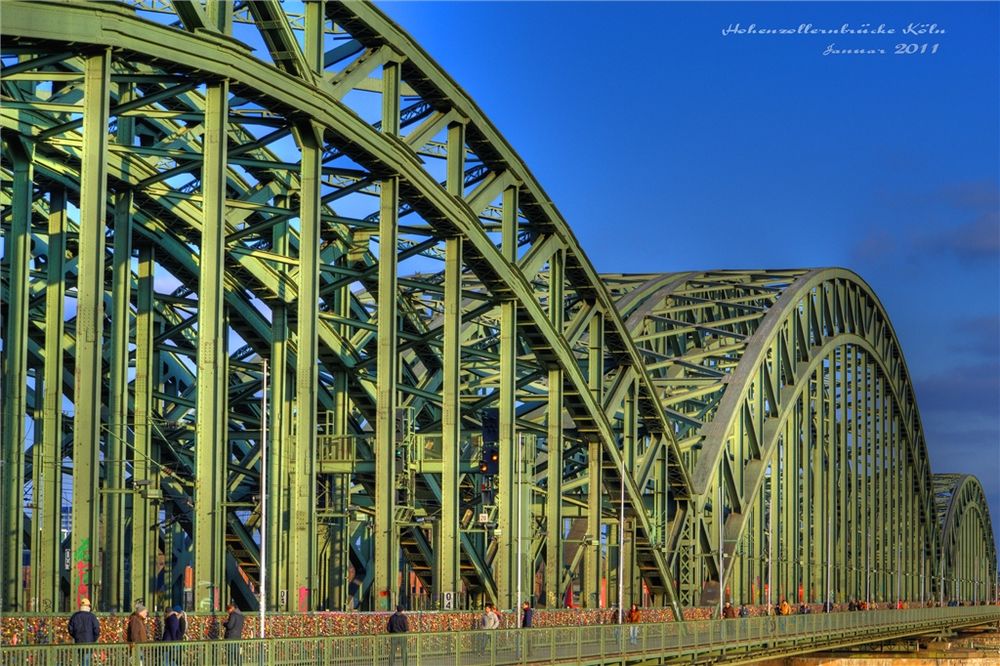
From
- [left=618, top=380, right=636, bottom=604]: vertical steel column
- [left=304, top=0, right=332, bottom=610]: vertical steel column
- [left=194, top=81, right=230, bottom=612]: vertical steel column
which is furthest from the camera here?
[left=618, top=380, right=636, bottom=604]: vertical steel column

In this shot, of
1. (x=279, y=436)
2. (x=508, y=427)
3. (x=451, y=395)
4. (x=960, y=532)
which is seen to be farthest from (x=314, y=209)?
(x=960, y=532)

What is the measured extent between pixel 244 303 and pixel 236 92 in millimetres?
13313

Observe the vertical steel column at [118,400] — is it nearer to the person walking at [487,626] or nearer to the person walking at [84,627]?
the person walking at [487,626]

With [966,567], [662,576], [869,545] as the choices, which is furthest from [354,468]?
[966,567]

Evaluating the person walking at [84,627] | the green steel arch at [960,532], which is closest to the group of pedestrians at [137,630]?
the person walking at [84,627]

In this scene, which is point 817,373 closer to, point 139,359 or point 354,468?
point 354,468

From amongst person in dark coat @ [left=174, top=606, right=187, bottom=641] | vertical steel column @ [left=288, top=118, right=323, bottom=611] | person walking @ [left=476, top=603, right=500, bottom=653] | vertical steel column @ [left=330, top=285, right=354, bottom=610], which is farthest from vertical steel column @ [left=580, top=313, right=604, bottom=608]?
person in dark coat @ [left=174, top=606, right=187, bottom=641]

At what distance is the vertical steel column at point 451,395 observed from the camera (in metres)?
49.8

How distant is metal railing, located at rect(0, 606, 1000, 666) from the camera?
30.1m

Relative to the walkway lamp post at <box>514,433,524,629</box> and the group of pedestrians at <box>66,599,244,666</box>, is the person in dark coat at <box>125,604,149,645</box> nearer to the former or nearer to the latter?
the group of pedestrians at <box>66,599,244,666</box>

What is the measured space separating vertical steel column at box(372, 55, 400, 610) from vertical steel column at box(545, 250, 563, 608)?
11.9m

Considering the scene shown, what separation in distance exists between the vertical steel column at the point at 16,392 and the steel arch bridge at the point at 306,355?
80 mm

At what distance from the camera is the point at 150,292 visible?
48.7 metres

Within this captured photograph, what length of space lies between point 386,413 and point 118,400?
6.61 m
